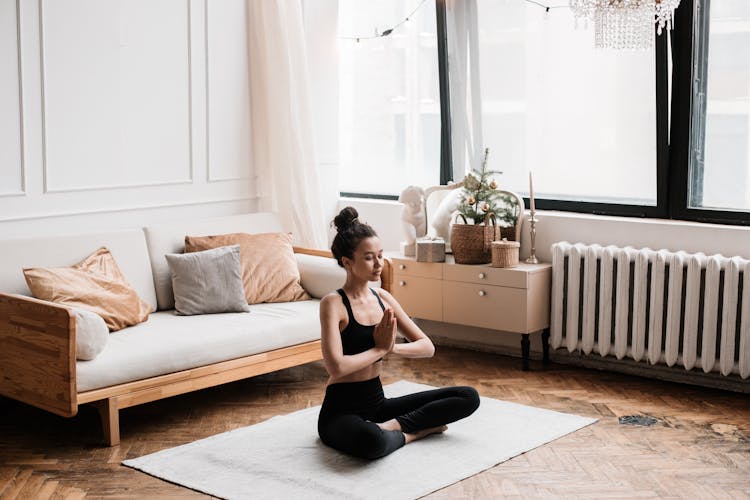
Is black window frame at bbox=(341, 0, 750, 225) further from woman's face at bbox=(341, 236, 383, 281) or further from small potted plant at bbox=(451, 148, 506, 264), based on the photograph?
woman's face at bbox=(341, 236, 383, 281)

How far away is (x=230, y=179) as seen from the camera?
5.68 metres

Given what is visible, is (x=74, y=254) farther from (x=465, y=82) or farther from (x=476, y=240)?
(x=465, y=82)

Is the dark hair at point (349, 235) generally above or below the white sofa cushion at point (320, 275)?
above

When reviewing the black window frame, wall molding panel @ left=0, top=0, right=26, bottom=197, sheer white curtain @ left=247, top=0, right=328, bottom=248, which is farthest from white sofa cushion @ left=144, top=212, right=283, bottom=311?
the black window frame

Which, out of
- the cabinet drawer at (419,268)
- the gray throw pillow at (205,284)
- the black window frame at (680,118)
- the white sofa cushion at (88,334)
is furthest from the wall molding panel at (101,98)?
the black window frame at (680,118)

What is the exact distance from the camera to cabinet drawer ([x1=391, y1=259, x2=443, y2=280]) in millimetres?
5461

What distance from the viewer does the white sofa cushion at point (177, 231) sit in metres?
4.89

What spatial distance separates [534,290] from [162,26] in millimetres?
2388

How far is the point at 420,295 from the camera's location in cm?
556

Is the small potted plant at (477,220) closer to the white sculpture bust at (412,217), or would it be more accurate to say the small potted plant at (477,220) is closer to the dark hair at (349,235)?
the white sculpture bust at (412,217)

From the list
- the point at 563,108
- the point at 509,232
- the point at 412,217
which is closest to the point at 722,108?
the point at 563,108

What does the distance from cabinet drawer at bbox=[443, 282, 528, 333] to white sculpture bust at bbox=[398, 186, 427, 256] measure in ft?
Result: 1.27

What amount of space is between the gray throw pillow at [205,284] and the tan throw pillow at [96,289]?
0.20 meters

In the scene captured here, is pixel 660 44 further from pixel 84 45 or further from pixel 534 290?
pixel 84 45
